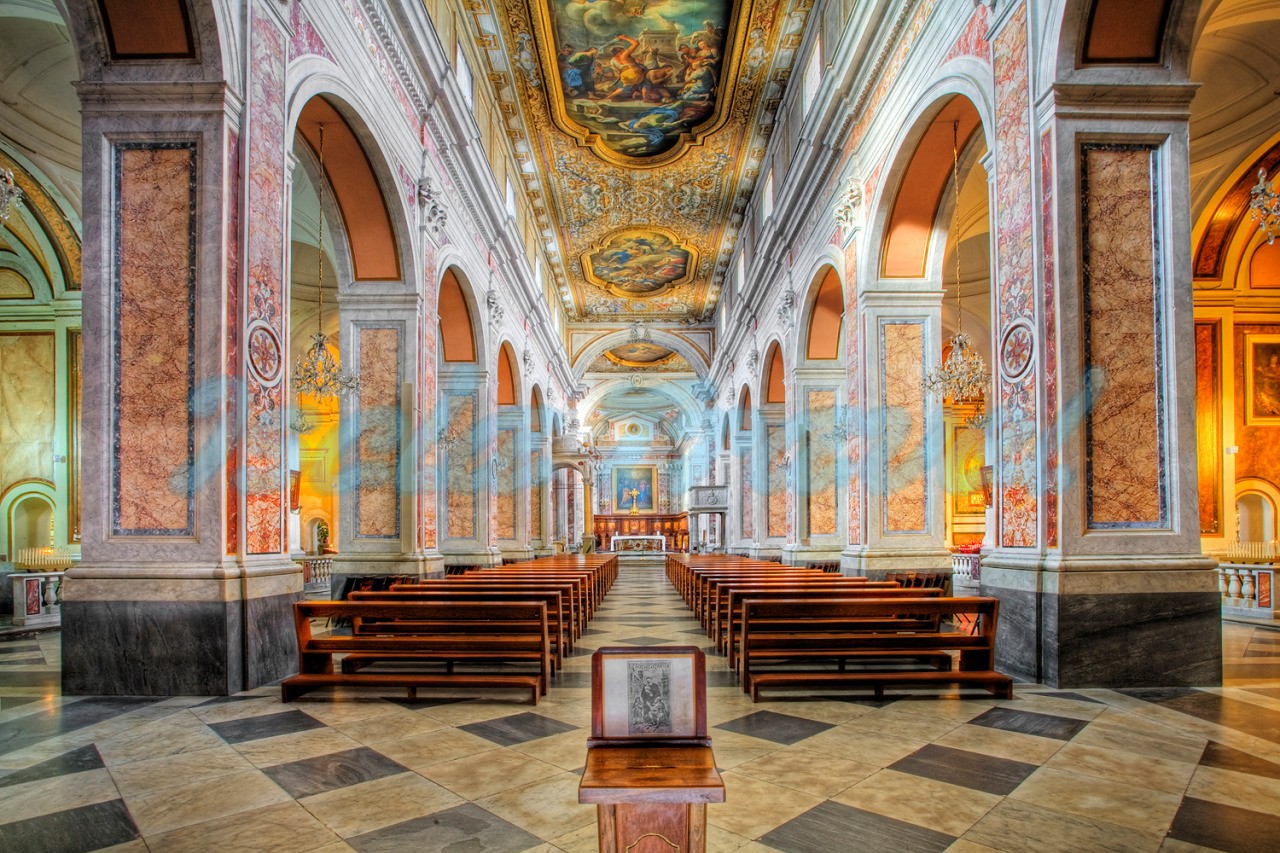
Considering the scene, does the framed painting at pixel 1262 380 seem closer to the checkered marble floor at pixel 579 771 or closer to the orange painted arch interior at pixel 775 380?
the orange painted arch interior at pixel 775 380

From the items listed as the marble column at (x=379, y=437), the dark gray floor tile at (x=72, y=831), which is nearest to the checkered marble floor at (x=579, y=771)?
the dark gray floor tile at (x=72, y=831)

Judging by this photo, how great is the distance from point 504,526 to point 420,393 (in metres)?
8.94

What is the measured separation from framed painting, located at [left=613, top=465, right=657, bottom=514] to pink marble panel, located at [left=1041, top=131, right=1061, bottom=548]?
43240 millimetres

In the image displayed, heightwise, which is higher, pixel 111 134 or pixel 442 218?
pixel 442 218

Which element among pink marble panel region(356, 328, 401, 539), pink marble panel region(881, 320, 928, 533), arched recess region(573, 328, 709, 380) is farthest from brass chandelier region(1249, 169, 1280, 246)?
arched recess region(573, 328, 709, 380)

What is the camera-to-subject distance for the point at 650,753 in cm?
233

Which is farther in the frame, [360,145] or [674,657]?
[360,145]

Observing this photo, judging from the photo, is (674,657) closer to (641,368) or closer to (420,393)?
(420,393)

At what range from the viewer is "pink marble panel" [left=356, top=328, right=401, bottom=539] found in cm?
1028

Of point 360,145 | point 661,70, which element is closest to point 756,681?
point 360,145

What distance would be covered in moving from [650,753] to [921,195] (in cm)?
910

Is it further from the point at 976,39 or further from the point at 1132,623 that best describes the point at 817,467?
the point at 1132,623

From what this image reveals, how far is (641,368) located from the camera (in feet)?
117

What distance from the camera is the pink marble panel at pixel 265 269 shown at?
599cm
